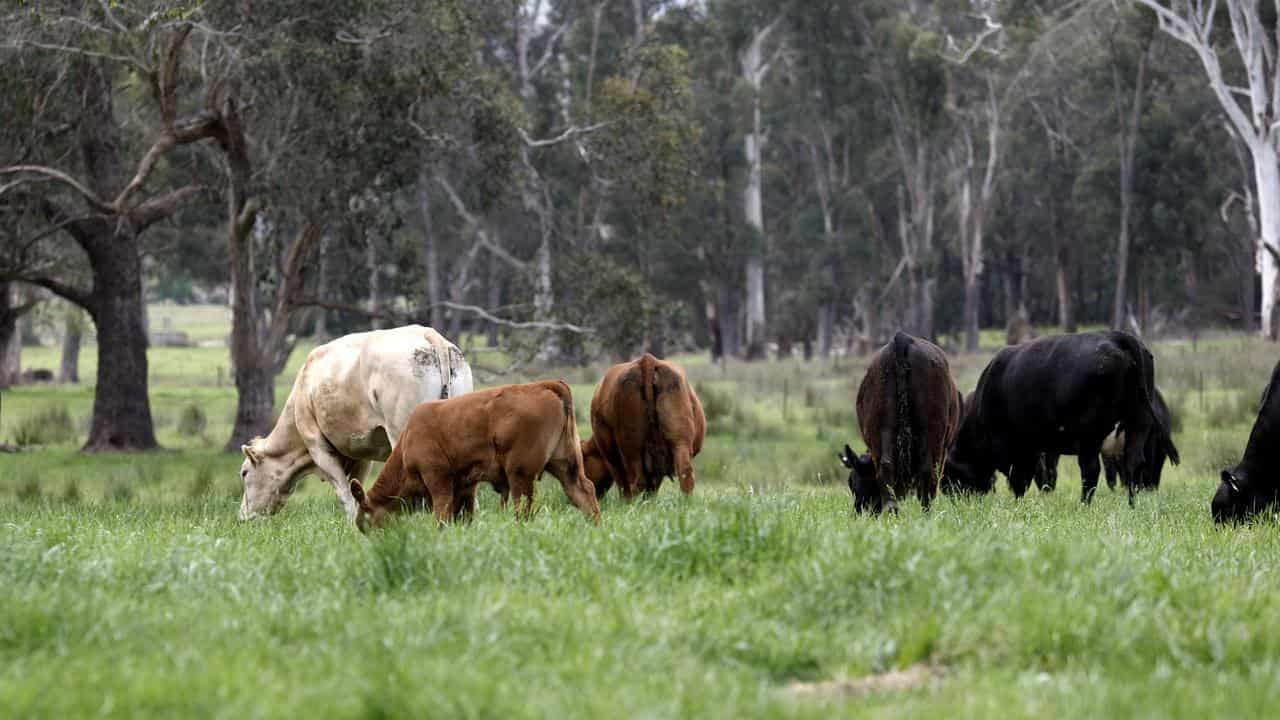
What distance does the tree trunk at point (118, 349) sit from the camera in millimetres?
23734

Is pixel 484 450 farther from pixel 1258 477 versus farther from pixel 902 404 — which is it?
pixel 1258 477

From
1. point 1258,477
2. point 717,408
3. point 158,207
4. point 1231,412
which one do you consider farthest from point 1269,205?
point 1258,477

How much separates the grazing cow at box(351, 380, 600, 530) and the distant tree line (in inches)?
353

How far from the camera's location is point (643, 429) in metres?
12.0

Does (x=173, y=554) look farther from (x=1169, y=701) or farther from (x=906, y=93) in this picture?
(x=906, y=93)

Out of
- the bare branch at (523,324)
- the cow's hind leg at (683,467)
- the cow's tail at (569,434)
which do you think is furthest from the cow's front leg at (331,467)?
the bare branch at (523,324)

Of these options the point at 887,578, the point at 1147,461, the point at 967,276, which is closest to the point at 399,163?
the point at 1147,461

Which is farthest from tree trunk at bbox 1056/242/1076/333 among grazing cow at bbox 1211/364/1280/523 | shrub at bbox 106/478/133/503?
grazing cow at bbox 1211/364/1280/523

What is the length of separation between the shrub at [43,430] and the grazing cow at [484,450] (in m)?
17.4

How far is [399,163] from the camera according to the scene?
79.3 ft

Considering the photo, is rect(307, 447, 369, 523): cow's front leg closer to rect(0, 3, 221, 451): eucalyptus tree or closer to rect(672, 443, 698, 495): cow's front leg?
rect(672, 443, 698, 495): cow's front leg

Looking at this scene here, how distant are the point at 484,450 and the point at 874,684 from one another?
439 centimetres

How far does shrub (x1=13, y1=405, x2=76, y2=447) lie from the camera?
25.1 metres

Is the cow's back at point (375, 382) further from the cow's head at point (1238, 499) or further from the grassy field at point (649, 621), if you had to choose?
the cow's head at point (1238, 499)
